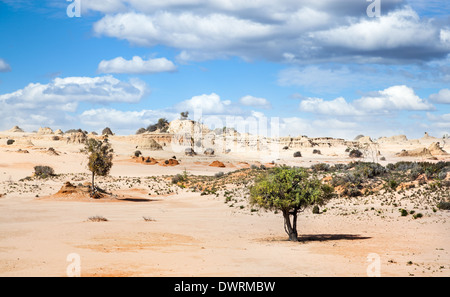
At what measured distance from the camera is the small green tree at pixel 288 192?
23.7 m

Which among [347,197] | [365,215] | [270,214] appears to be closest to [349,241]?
[365,215]

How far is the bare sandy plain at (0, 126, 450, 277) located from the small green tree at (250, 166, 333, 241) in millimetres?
1900

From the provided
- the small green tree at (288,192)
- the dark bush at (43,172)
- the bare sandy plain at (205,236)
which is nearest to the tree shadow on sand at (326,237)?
the bare sandy plain at (205,236)

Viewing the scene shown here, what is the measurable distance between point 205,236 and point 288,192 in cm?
551

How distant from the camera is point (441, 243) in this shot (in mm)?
23438

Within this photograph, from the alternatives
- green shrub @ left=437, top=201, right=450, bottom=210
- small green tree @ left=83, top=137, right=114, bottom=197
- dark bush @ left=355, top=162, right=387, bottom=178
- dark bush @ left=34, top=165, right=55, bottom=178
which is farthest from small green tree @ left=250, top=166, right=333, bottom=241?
dark bush @ left=34, top=165, right=55, bottom=178

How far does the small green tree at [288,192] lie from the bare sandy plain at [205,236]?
190cm

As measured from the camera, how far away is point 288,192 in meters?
24.1

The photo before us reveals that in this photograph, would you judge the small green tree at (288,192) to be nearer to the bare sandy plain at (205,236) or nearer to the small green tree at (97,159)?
the bare sandy plain at (205,236)

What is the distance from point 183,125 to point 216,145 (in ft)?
59.2

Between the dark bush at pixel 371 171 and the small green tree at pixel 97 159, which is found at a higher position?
the small green tree at pixel 97 159
